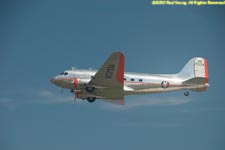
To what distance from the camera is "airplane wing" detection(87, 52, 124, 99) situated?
50875 mm

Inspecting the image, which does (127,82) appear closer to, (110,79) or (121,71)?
(110,79)

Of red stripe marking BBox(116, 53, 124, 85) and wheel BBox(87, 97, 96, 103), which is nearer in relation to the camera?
red stripe marking BBox(116, 53, 124, 85)

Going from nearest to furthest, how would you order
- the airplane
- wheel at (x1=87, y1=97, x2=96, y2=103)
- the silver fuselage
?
1. the airplane
2. the silver fuselage
3. wheel at (x1=87, y1=97, x2=96, y2=103)

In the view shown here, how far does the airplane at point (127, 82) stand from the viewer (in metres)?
54.3

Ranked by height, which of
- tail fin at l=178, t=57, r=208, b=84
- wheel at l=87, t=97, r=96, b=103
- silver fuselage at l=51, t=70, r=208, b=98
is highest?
tail fin at l=178, t=57, r=208, b=84

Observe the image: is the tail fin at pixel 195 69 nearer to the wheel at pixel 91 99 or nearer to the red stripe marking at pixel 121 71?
the red stripe marking at pixel 121 71

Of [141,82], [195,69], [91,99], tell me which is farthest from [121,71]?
[195,69]

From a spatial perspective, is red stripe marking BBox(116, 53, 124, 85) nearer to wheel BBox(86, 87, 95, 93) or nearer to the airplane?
the airplane

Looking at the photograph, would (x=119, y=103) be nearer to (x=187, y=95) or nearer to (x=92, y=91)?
(x=92, y=91)

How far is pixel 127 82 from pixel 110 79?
5180 mm

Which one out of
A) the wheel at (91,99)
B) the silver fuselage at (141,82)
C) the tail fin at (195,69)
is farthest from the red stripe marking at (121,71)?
the tail fin at (195,69)

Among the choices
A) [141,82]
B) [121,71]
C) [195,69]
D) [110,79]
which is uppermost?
[195,69]

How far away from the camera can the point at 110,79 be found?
52.9 metres

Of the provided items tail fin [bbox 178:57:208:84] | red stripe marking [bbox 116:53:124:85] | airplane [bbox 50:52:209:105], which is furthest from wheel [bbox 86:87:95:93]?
tail fin [bbox 178:57:208:84]
